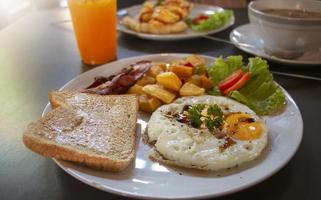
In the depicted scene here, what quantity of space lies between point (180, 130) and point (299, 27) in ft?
3.15

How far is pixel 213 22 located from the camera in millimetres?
2473

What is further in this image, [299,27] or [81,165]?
[299,27]

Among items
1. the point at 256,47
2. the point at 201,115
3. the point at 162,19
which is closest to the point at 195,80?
the point at 201,115

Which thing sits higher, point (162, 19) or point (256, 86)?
point (162, 19)

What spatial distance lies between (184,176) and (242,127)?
333 mm

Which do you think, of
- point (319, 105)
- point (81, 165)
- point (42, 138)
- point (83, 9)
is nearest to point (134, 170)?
point (81, 165)

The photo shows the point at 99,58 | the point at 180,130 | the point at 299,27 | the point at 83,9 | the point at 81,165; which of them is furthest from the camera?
the point at 99,58

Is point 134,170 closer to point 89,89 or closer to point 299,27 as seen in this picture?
point 89,89

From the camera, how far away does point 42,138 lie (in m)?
1.24

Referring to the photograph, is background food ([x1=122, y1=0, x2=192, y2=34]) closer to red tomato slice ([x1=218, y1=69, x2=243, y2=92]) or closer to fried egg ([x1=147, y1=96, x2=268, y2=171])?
red tomato slice ([x1=218, y1=69, x2=243, y2=92])

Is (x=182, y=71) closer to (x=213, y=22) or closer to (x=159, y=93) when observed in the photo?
(x=159, y=93)

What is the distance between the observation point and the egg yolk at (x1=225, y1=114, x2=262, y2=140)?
1318 mm

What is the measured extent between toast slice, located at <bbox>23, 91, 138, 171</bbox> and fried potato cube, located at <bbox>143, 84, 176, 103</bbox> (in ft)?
0.28

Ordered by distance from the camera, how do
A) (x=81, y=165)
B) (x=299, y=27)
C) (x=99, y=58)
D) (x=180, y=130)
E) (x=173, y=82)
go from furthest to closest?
(x=99, y=58)
(x=299, y=27)
(x=173, y=82)
(x=180, y=130)
(x=81, y=165)
